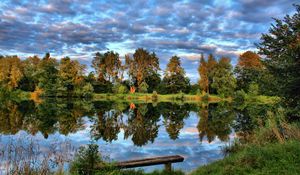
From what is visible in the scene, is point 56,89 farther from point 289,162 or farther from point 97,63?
point 289,162

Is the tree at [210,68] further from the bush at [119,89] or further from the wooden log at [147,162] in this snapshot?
the wooden log at [147,162]

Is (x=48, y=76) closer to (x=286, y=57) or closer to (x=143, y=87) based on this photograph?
(x=143, y=87)

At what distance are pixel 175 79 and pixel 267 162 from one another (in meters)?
69.9

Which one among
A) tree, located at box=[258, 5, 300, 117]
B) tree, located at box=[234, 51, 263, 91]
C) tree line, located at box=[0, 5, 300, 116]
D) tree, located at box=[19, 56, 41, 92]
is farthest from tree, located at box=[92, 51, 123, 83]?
tree, located at box=[258, 5, 300, 117]

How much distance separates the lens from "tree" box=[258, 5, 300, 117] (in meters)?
15.4

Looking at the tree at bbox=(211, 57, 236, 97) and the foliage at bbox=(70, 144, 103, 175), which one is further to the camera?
the tree at bbox=(211, 57, 236, 97)

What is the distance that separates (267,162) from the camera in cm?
985

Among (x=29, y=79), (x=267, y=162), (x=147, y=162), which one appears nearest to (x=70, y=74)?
(x=29, y=79)

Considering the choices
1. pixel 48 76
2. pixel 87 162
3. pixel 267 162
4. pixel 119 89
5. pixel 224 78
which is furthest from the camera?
pixel 119 89

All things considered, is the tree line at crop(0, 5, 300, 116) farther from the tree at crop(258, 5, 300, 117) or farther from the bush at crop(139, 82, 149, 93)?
the tree at crop(258, 5, 300, 117)

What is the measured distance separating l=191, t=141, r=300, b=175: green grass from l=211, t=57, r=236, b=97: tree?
59768 millimetres

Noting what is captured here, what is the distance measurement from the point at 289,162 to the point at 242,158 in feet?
4.32

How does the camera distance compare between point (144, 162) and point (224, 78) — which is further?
point (224, 78)

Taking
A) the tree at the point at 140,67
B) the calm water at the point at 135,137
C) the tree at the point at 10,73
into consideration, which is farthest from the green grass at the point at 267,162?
the tree at the point at 140,67
